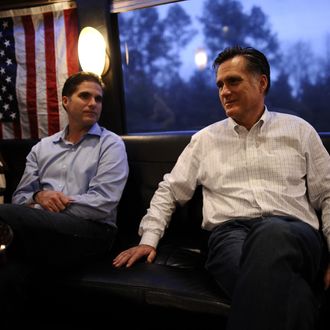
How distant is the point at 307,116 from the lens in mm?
2621

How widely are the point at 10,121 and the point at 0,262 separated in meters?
2.06

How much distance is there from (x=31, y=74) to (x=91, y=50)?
0.69 metres

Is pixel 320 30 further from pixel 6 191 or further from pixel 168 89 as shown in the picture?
pixel 6 191

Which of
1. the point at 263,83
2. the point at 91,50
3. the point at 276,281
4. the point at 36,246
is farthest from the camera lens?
the point at 91,50

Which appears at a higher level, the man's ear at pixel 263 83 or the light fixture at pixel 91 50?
the light fixture at pixel 91 50

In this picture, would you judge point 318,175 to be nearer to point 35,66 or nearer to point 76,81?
point 76,81

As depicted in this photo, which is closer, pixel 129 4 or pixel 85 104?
pixel 85 104

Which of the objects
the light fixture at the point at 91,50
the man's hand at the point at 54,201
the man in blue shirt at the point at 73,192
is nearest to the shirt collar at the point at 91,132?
the man in blue shirt at the point at 73,192

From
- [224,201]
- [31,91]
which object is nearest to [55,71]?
[31,91]

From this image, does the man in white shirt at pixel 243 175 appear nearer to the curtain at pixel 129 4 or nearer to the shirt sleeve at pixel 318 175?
the shirt sleeve at pixel 318 175

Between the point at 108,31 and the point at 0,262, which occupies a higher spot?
the point at 108,31

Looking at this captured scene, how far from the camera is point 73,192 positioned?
1963 mm

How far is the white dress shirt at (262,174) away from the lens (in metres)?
1.60

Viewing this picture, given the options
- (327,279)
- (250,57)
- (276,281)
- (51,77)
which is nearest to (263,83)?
(250,57)
